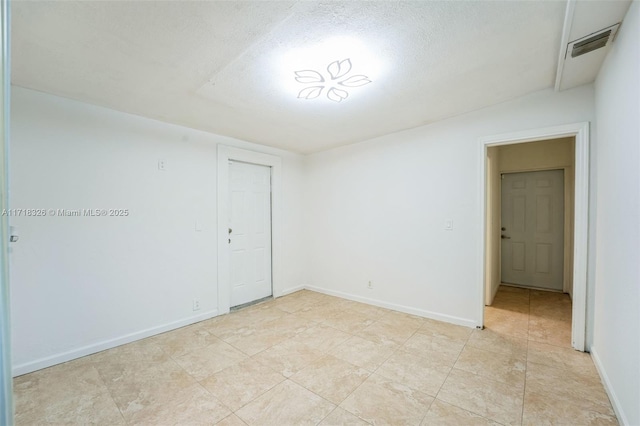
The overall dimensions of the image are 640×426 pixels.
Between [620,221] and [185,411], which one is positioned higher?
[620,221]

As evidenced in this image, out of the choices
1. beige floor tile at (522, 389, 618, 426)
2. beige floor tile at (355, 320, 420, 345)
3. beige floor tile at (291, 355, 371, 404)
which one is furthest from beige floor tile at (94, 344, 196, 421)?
beige floor tile at (522, 389, 618, 426)

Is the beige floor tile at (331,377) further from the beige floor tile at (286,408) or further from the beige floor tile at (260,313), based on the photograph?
the beige floor tile at (260,313)

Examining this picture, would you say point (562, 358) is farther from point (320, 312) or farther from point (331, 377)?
point (320, 312)

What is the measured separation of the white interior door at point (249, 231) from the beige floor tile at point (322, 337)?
1.27 metres

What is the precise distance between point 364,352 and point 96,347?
8.05 ft

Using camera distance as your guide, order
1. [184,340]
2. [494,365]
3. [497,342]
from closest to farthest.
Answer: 1. [494,365]
2. [497,342]
3. [184,340]

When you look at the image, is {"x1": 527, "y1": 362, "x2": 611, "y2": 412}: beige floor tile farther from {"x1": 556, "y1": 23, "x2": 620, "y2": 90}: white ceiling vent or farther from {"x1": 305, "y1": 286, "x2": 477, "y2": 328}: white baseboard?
{"x1": 556, "y1": 23, "x2": 620, "y2": 90}: white ceiling vent

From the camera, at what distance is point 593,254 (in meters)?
2.21

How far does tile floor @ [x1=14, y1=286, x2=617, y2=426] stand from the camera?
5.41 feet

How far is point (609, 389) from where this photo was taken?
5.72 feet

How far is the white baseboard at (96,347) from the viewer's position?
6.89 ft

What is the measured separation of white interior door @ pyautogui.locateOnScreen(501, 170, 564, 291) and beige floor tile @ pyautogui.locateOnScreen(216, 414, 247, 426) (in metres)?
4.68

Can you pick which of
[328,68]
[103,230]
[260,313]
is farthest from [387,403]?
[103,230]

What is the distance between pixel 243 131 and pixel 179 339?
2.40 metres
